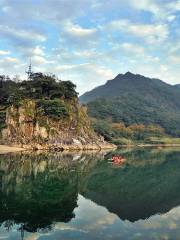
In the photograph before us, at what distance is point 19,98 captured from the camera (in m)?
108

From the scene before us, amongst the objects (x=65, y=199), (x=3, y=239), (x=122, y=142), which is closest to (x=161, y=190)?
(x=65, y=199)

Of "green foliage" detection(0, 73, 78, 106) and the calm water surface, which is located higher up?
"green foliage" detection(0, 73, 78, 106)

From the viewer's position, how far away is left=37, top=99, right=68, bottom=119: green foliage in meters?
110

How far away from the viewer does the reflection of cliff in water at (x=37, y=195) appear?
2549 cm

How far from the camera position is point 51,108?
110m

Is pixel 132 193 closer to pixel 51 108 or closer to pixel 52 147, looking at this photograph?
pixel 52 147

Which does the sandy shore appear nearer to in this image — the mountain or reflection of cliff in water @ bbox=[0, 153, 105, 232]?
the mountain

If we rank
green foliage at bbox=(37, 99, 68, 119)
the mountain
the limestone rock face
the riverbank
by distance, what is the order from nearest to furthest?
1. the riverbank
2. the limestone rock face
3. the mountain
4. green foliage at bbox=(37, 99, 68, 119)

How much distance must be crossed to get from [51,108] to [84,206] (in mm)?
80343

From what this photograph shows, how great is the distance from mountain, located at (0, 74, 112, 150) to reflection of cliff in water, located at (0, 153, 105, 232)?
46317 millimetres

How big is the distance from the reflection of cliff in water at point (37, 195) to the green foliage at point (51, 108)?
2035 inches

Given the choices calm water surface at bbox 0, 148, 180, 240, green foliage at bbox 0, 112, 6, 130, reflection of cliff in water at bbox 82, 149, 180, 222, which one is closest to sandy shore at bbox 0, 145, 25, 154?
green foliage at bbox 0, 112, 6, 130

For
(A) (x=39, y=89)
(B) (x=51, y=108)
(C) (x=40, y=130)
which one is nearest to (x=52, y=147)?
(C) (x=40, y=130)

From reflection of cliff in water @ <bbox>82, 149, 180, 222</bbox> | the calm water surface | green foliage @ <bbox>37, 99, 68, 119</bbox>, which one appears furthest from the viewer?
green foliage @ <bbox>37, 99, 68, 119</bbox>
